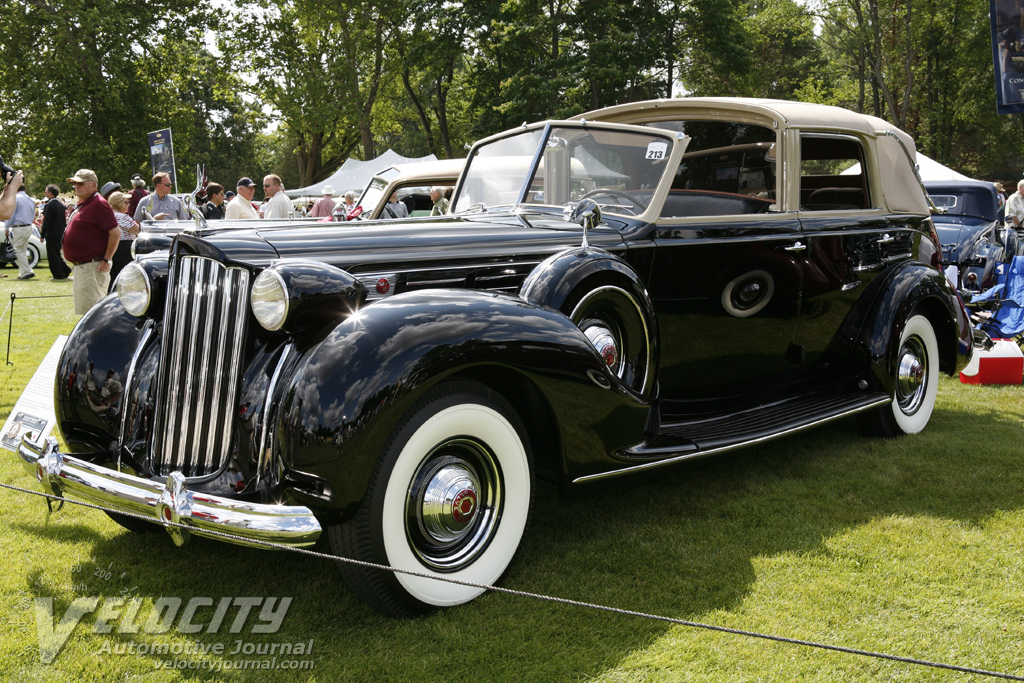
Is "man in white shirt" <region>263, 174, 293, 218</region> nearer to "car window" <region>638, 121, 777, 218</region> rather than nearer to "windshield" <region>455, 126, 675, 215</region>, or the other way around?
"windshield" <region>455, 126, 675, 215</region>

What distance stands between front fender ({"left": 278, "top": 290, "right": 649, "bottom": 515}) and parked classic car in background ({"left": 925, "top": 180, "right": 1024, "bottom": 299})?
8.08 meters

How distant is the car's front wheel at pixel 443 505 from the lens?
2.57 meters

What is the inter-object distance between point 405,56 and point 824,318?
26506 mm

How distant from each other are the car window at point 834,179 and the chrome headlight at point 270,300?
3266 millimetres

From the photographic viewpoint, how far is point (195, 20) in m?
29.1

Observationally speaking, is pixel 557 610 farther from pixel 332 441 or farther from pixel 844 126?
pixel 844 126

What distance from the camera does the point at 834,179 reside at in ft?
18.6

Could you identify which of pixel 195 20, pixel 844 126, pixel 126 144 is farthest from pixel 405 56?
pixel 844 126

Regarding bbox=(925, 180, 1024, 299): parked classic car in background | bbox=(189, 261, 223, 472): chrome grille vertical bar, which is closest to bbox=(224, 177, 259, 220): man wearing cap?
bbox=(189, 261, 223, 472): chrome grille vertical bar

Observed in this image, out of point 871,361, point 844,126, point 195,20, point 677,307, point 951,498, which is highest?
point 195,20

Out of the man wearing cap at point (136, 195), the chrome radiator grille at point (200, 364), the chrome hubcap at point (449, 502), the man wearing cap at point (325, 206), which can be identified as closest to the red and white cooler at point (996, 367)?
the chrome hubcap at point (449, 502)

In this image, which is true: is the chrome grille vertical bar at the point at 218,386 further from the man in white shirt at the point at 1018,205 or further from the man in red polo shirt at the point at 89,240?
the man in white shirt at the point at 1018,205

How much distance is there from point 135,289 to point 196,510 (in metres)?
1.24

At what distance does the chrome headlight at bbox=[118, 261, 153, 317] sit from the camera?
3188mm
